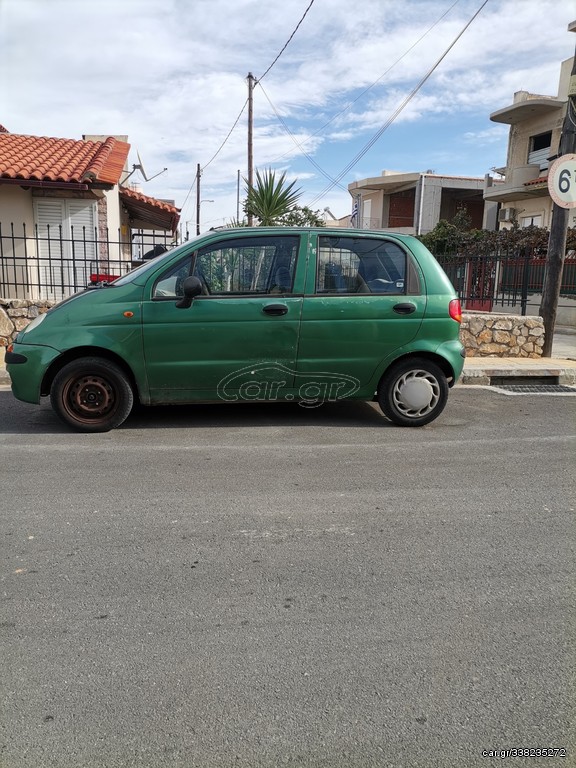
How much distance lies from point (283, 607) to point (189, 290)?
3167 mm

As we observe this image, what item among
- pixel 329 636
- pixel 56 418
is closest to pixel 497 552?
pixel 329 636

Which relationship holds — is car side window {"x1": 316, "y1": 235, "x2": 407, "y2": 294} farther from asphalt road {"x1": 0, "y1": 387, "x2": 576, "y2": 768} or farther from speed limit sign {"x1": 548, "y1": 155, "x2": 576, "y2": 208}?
speed limit sign {"x1": 548, "y1": 155, "x2": 576, "y2": 208}

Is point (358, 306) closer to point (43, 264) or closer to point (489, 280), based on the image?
point (489, 280)

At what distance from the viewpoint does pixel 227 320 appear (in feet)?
17.4

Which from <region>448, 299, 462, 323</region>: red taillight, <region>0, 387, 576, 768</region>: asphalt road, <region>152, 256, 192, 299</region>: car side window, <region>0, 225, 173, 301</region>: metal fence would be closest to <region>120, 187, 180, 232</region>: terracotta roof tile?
<region>0, 225, 173, 301</region>: metal fence

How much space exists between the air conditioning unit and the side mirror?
24453 mm

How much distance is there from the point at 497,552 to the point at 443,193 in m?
38.9

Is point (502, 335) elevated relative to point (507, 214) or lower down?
lower down

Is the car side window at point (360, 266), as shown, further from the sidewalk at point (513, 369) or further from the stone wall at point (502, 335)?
the stone wall at point (502, 335)

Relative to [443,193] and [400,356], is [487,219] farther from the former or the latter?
[400,356]

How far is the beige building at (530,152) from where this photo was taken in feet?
80.6

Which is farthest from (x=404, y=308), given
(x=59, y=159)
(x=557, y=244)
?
(x=59, y=159)

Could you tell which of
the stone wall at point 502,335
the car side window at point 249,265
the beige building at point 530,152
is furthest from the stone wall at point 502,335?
the beige building at point 530,152

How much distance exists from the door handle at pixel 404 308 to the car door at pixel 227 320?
0.93 m
